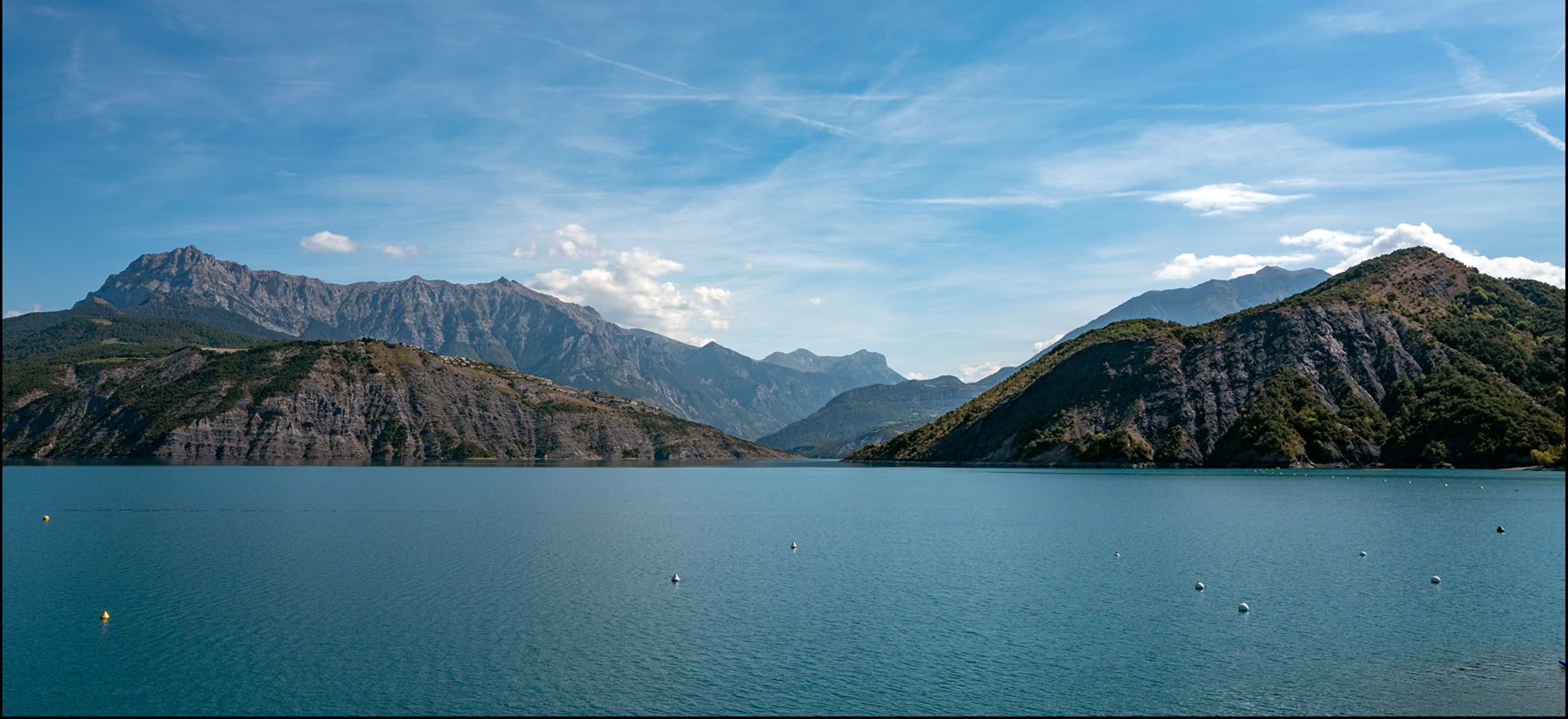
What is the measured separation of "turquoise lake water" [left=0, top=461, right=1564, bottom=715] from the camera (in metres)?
37.3

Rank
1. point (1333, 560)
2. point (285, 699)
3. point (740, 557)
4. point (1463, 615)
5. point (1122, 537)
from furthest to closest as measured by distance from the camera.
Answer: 1. point (1122, 537)
2. point (740, 557)
3. point (1333, 560)
4. point (1463, 615)
5. point (285, 699)

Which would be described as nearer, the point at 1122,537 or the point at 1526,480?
the point at 1122,537

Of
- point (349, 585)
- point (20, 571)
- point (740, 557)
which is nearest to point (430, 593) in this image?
point (349, 585)

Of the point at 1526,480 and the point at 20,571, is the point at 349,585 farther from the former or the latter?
the point at 1526,480

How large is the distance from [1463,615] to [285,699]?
64.8 m

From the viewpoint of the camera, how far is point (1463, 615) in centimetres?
5084

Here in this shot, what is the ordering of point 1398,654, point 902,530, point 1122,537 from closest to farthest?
point 1398,654, point 1122,537, point 902,530

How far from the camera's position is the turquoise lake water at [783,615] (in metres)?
37.3

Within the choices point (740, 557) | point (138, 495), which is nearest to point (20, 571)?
point (740, 557)

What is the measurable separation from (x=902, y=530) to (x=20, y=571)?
80.6 metres

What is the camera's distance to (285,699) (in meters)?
36.4

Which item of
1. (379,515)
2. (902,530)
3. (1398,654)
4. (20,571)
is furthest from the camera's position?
(379,515)

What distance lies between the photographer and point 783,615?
2085 inches

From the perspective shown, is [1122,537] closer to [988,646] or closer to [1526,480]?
[988,646]
